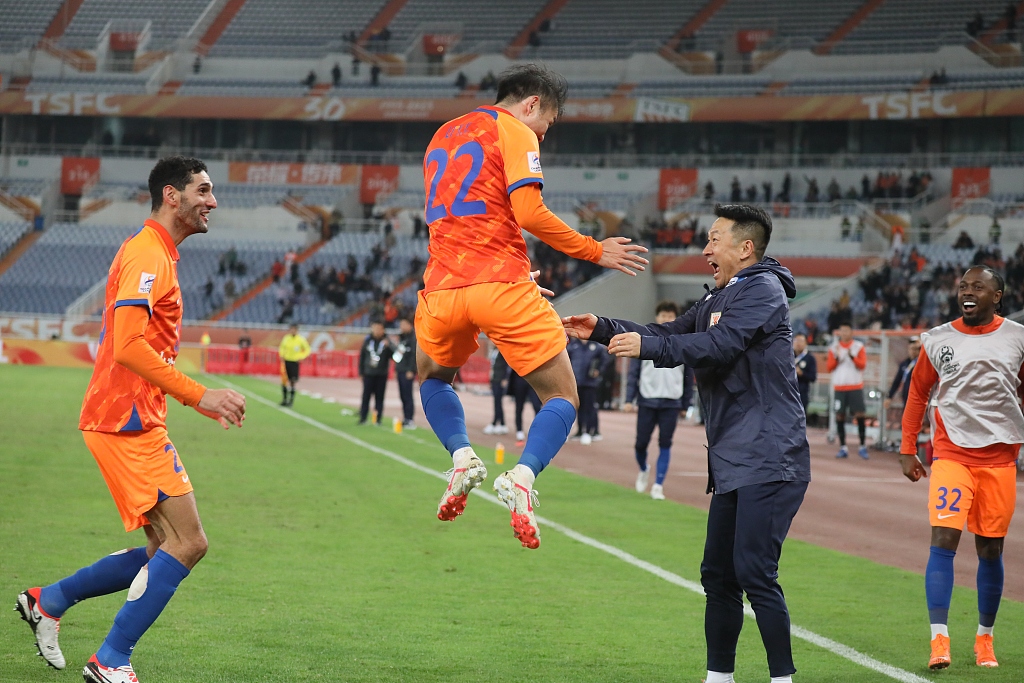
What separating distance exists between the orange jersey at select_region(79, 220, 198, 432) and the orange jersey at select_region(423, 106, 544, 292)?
124cm

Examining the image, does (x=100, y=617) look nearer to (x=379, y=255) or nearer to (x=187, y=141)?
(x=379, y=255)

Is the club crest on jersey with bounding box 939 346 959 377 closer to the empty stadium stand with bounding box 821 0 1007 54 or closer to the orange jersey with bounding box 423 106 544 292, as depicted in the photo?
the orange jersey with bounding box 423 106 544 292

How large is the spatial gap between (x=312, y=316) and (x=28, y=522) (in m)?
35.6

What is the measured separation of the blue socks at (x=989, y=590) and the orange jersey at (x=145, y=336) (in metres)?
4.74

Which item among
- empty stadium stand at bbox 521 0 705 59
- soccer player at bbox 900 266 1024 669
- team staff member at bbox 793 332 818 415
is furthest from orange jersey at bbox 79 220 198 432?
empty stadium stand at bbox 521 0 705 59

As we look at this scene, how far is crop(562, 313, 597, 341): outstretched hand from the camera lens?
5.39 metres

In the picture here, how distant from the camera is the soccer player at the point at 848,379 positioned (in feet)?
68.7

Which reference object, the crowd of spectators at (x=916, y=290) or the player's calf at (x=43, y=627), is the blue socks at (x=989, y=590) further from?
the crowd of spectators at (x=916, y=290)

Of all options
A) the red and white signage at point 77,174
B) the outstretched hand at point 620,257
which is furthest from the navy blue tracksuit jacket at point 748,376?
the red and white signage at point 77,174

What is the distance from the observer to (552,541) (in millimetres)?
10875

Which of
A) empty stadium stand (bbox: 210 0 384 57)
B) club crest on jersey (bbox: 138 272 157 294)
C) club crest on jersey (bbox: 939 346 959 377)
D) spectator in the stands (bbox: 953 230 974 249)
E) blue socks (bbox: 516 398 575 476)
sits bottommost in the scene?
blue socks (bbox: 516 398 575 476)

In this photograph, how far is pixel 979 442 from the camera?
6.84 metres

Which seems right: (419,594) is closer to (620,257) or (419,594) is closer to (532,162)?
(620,257)

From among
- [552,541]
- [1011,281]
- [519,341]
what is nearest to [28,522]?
[552,541]
